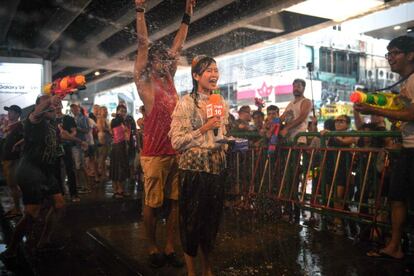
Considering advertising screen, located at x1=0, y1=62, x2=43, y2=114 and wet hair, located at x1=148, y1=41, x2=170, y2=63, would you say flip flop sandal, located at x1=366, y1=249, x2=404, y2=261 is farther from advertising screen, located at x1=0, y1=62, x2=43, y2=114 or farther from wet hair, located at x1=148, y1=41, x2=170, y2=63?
advertising screen, located at x1=0, y1=62, x2=43, y2=114

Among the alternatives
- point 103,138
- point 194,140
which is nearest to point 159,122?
point 194,140

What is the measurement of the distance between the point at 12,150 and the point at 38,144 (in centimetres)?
240

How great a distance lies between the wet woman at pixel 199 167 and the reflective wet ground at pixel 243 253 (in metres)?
0.68

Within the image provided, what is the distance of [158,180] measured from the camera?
3.91m

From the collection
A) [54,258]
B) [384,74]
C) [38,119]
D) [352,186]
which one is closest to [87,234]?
[54,258]

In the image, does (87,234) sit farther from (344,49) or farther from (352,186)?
(344,49)

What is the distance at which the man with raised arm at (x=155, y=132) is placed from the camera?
3863 mm

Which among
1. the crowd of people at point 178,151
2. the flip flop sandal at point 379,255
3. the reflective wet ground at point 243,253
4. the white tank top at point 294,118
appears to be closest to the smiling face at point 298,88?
the white tank top at point 294,118

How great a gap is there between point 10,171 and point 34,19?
5304 millimetres

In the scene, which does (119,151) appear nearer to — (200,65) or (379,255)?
(200,65)

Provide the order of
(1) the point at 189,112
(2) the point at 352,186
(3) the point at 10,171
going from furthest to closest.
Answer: (3) the point at 10,171
(2) the point at 352,186
(1) the point at 189,112

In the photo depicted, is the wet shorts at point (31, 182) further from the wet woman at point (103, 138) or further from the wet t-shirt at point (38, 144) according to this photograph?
the wet woman at point (103, 138)

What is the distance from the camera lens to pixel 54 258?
450cm

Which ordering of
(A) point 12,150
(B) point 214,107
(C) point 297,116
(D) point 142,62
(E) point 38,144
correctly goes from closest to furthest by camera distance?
1. (B) point 214,107
2. (D) point 142,62
3. (E) point 38,144
4. (A) point 12,150
5. (C) point 297,116
